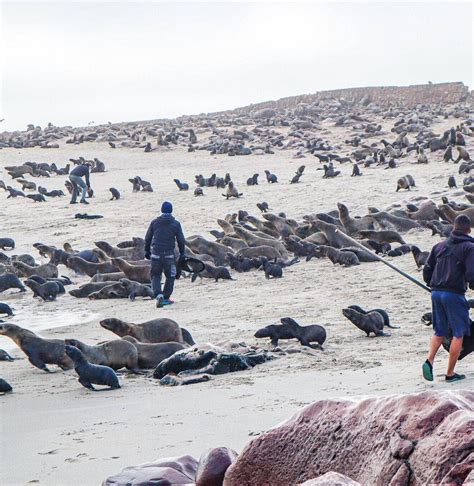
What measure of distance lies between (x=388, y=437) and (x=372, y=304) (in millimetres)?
9223

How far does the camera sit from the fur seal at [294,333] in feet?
36.1

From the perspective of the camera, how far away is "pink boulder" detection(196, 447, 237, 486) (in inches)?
205

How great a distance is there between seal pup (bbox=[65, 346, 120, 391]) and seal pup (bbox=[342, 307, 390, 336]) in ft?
9.90

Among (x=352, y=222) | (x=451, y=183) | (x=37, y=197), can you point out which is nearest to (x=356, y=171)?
(x=451, y=183)

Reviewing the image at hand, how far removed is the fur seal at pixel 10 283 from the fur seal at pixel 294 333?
634 centimetres

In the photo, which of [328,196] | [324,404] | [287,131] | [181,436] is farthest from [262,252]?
[287,131]

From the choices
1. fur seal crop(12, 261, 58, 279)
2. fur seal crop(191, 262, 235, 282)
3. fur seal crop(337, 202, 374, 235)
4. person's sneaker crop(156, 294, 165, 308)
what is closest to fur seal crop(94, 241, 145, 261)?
fur seal crop(12, 261, 58, 279)

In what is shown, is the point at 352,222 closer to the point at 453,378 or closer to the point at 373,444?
the point at 453,378

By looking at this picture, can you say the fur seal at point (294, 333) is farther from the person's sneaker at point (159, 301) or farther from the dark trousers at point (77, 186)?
the dark trousers at point (77, 186)

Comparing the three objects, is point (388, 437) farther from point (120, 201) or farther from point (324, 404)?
point (120, 201)

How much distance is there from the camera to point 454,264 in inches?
341

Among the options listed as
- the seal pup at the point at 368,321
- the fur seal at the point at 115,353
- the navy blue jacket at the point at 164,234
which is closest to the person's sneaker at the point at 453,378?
the seal pup at the point at 368,321

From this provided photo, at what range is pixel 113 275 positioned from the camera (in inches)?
677

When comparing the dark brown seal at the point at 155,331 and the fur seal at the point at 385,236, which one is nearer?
the dark brown seal at the point at 155,331
